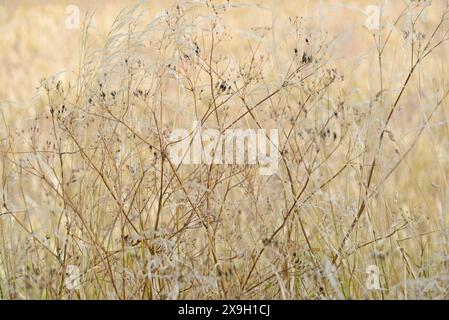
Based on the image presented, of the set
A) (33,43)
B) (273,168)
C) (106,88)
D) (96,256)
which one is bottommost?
(96,256)

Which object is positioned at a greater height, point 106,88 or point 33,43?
point 33,43

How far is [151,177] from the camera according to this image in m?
2.33

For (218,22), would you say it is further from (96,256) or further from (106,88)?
(96,256)

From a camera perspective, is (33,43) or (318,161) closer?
(318,161)

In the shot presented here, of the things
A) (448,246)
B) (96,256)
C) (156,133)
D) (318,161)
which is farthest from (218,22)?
(448,246)
